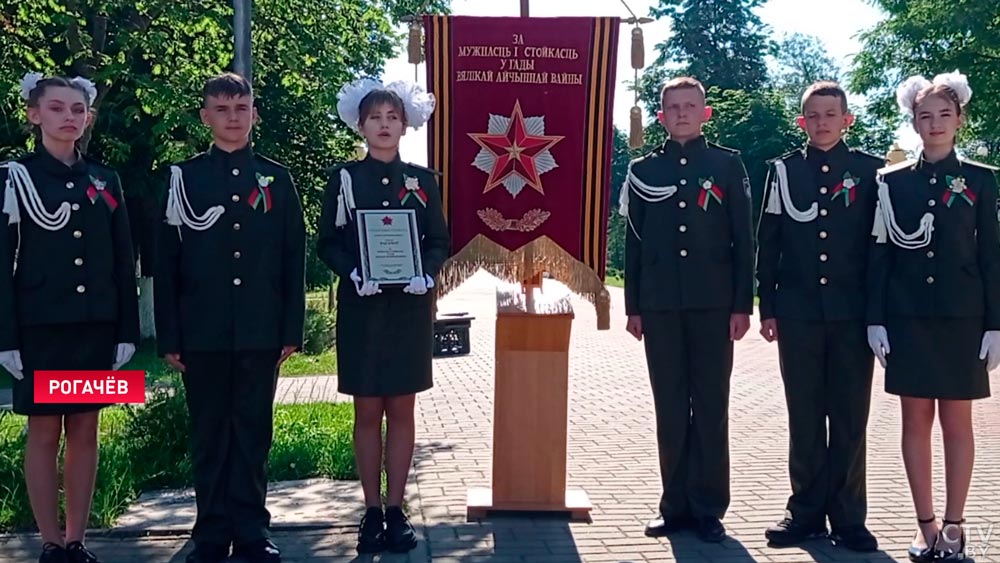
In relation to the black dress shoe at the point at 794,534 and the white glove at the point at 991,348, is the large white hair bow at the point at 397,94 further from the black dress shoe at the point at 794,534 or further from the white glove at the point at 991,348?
the white glove at the point at 991,348

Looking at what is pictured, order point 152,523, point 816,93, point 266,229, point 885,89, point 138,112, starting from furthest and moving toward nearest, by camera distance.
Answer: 1. point 885,89
2. point 138,112
3. point 152,523
4. point 816,93
5. point 266,229

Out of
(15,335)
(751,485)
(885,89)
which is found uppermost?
(885,89)

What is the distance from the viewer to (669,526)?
17.1 feet

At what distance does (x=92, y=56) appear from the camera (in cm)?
996

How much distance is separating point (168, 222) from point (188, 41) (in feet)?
19.1

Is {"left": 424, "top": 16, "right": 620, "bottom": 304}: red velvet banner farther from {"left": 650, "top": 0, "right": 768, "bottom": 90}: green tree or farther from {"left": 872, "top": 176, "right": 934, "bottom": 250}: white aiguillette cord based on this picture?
{"left": 650, "top": 0, "right": 768, "bottom": 90}: green tree

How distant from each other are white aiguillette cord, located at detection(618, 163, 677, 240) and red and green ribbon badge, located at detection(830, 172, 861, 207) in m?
0.75

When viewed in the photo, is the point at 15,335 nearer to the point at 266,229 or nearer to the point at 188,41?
the point at 266,229

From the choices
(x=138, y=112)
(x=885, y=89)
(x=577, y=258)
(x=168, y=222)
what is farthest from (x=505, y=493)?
(x=885, y=89)

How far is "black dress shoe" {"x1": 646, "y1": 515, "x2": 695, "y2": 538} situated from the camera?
17.0 feet

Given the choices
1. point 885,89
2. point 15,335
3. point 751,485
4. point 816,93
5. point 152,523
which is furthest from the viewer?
point 885,89

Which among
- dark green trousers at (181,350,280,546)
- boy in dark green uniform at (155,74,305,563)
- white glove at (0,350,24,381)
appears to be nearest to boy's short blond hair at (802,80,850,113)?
boy in dark green uniform at (155,74,305,563)

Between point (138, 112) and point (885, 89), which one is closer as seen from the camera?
point (138, 112)

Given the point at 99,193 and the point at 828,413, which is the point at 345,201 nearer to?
the point at 99,193
